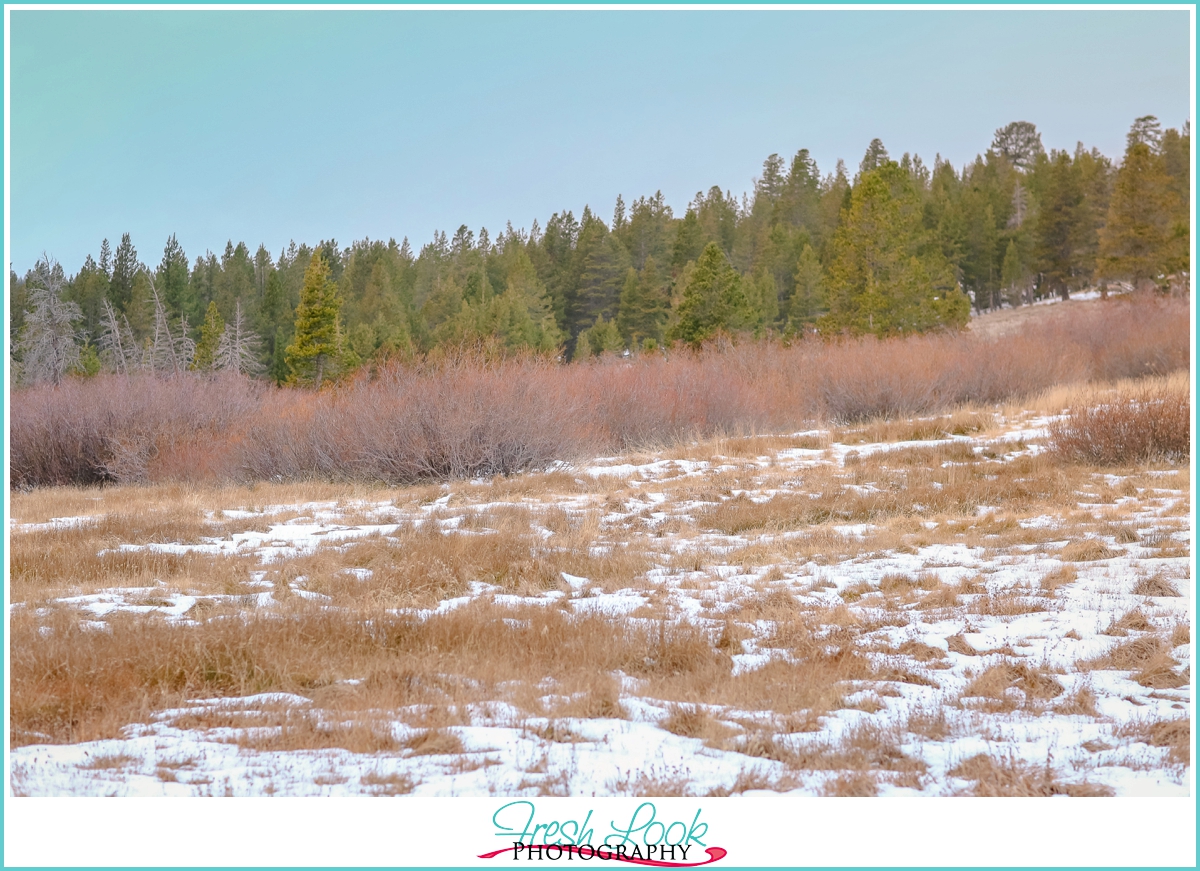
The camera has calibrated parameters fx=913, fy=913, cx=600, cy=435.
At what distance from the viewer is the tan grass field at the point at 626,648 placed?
12.0ft

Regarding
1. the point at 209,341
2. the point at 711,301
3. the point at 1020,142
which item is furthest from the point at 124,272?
the point at 1020,142

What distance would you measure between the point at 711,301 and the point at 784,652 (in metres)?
32.5

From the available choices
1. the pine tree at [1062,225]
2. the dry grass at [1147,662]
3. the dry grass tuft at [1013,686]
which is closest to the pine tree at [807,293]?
the pine tree at [1062,225]

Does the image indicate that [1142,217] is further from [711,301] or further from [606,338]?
[606,338]

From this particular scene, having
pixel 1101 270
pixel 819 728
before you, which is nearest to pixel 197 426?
pixel 819 728

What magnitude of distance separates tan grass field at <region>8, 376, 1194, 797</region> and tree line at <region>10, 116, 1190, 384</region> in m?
21.4

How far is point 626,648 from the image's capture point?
537cm

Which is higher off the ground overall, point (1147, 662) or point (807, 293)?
point (807, 293)

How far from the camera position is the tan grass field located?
3654mm

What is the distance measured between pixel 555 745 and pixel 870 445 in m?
13.0

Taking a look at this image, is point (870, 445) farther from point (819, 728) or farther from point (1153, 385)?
point (819, 728)

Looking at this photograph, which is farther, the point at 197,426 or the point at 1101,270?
the point at 1101,270

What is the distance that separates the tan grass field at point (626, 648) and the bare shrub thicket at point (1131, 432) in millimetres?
1271

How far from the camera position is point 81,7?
213 inches
